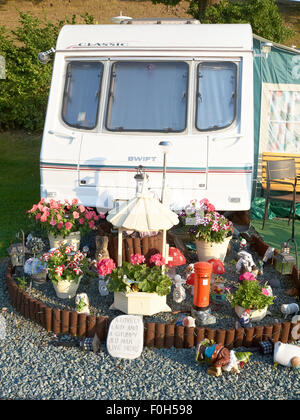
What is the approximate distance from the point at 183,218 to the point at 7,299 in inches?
93.8

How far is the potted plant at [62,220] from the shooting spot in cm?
599

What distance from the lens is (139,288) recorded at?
4781 mm

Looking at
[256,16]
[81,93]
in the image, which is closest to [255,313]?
[81,93]

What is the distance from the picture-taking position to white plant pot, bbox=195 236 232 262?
6.01 m

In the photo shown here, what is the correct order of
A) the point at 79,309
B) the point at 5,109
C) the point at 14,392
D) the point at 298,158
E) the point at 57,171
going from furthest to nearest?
the point at 5,109, the point at 298,158, the point at 57,171, the point at 79,309, the point at 14,392

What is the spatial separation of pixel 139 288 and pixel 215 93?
3095mm

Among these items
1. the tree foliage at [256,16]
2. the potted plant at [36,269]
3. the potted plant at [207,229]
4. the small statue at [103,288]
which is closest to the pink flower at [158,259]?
the small statue at [103,288]

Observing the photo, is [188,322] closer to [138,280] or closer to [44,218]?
[138,280]

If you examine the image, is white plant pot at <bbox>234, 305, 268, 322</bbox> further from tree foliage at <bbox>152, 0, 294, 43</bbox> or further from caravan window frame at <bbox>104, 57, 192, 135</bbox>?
tree foliage at <bbox>152, 0, 294, 43</bbox>

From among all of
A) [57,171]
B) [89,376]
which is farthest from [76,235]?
[89,376]

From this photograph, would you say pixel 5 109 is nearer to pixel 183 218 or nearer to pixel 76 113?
pixel 76 113

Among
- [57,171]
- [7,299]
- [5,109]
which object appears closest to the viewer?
[7,299]

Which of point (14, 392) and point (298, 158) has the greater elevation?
point (298, 158)

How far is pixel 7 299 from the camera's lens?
5352mm
